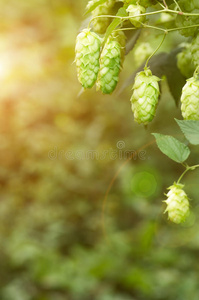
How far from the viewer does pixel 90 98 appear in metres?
4.31

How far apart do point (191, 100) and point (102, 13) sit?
213 mm

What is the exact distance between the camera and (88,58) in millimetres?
659

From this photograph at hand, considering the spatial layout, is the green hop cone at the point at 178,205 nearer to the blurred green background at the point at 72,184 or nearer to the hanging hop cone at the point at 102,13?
the hanging hop cone at the point at 102,13

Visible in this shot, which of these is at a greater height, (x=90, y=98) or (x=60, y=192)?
(x=90, y=98)

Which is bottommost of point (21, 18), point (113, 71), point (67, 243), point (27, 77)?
point (113, 71)

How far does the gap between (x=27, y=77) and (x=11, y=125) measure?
53cm

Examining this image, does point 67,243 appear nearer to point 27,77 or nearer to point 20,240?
point 20,240

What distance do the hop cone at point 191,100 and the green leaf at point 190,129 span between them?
0.7 inches

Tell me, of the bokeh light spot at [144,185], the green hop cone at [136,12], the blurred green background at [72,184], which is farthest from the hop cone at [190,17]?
the bokeh light spot at [144,185]

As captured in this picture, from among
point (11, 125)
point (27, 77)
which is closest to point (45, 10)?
point (27, 77)

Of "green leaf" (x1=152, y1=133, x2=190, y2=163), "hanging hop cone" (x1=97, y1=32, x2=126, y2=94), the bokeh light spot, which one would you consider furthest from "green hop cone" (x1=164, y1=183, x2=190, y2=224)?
the bokeh light spot

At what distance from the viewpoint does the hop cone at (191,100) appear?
65cm

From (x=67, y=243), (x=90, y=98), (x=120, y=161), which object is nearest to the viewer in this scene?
(x=67, y=243)

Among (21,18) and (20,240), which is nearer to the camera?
(20,240)
